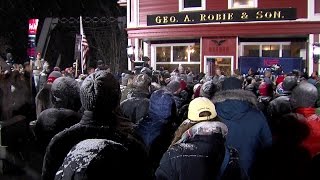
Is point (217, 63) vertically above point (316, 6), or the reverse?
point (316, 6)

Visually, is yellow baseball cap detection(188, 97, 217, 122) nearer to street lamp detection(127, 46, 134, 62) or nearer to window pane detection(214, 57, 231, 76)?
window pane detection(214, 57, 231, 76)

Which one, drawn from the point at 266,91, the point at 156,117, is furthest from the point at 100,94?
the point at 266,91

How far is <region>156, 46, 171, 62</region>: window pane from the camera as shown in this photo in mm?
20828

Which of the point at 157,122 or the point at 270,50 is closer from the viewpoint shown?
the point at 157,122

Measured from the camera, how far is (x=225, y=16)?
752 inches

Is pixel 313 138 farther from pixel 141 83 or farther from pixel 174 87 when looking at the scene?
pixel 174 87

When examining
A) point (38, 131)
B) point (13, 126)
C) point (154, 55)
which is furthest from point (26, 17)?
point (38, 131)

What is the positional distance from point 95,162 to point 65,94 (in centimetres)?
203

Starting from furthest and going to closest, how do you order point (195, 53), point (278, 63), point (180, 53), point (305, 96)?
point (180, 53)
point (195, 53)
point (278, 63)
point (305, 96)

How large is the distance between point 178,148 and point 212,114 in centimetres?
43

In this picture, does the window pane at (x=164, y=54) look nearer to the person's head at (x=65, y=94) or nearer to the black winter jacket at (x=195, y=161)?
the person's head at (x=65, y=94)

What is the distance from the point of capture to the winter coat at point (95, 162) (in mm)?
1973

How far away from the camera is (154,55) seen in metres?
21.1

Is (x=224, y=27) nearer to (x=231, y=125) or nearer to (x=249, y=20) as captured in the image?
(x=249, y=20)
